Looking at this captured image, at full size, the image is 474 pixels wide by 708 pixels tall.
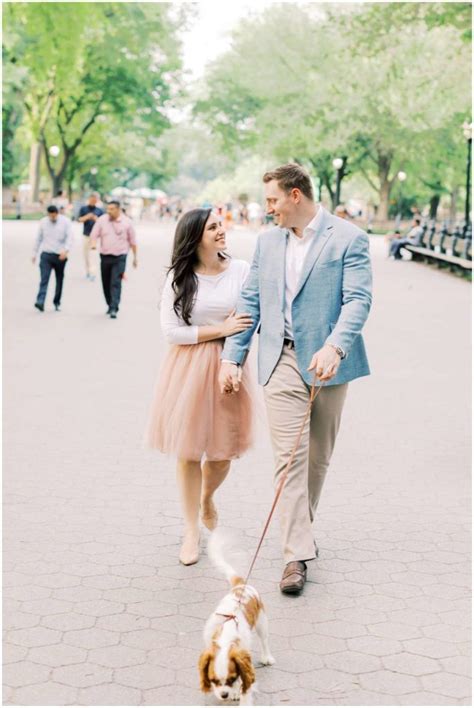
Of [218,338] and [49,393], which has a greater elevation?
[218,338]

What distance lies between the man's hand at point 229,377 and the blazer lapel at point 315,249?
0.48m

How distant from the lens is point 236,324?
510 cm

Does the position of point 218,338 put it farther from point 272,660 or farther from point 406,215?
point 406,215

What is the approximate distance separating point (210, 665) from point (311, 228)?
2.23 m

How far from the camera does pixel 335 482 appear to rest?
6930 millimetres

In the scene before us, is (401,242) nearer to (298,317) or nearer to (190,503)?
(190,503)

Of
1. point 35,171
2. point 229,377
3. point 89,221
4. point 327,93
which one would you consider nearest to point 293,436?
point 229,377

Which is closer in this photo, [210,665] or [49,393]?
[210,665]

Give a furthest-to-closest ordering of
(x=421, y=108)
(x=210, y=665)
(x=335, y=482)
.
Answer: (x=421, y=108) < (x=335, y=482) < (x=210, y=665)

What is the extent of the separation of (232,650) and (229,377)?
1706 mm

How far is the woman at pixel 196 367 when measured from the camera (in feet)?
17.0

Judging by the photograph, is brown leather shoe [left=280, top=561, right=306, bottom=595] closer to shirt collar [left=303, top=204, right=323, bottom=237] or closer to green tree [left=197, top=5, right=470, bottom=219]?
shirt collar [left=303, top=204, right=323, bottom=237]

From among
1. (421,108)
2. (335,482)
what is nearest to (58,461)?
(335,482)

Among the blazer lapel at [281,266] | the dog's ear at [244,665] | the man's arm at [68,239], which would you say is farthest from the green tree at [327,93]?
the dog's ear at [244,665]
